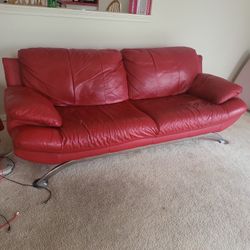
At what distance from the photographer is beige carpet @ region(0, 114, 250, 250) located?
53.8 inches

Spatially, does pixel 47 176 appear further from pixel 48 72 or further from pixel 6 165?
pixel 48 72

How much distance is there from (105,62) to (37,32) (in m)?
0.71

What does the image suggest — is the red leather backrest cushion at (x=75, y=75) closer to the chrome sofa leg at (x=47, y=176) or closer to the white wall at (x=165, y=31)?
the white wall at (x=165, y=31)

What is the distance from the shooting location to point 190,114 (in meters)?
2.00

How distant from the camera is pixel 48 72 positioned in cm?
191

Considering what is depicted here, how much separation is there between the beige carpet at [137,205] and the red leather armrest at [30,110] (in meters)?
0.48

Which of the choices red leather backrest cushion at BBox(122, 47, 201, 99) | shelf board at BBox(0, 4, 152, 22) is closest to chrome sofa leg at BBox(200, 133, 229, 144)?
red leather backrest cushion at BBox(122, 47, 201, 99)

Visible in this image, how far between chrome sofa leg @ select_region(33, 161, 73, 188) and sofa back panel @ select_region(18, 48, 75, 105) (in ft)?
1.74

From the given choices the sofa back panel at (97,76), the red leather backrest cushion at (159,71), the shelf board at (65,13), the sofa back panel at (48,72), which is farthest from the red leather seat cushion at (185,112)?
the shelf board at (65,13)

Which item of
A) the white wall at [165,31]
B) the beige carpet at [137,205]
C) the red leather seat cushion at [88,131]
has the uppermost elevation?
the white wall at [165,31]

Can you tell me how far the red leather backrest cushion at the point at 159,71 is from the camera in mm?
2234

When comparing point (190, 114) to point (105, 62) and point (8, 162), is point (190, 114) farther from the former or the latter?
point (8, 162)

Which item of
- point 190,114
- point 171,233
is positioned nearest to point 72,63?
point 190,114

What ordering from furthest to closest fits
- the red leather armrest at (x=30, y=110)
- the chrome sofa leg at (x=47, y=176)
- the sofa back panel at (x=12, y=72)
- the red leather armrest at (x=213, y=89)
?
the red leather armrest at (x=213, y=89) < the sofa back panel at (x=12, y=72) < the chrome sofa leg at (x=47, y=176) < the red leather armrest at (x=30, y=110)
